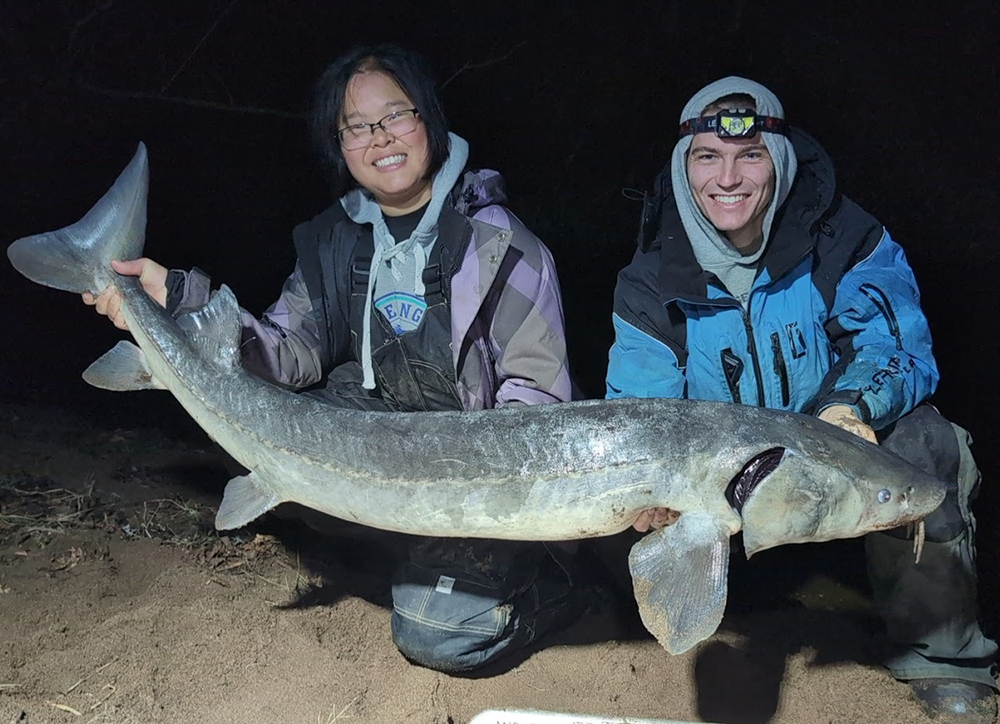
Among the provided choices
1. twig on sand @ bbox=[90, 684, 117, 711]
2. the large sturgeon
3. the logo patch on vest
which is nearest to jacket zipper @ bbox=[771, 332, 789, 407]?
the large sturgeon

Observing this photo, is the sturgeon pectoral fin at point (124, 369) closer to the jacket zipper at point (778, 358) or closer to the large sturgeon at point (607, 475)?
the large sturgeon at point (607, 475)

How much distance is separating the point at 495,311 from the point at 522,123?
8.60 ft

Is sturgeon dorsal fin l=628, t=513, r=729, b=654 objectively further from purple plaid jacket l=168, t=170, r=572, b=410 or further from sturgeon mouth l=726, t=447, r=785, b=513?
purple plaid jacket l=168, t=170, r=572, b=410

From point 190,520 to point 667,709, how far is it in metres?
2.47

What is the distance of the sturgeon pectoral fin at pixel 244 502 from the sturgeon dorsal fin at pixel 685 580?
133 cm

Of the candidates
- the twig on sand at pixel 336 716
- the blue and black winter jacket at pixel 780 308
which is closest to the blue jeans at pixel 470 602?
the twig on sand at pixel 336 716

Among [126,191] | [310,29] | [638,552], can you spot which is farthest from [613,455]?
[310,29]

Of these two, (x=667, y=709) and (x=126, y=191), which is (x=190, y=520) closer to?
(x=126, y=191)

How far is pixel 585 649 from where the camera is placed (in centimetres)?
362

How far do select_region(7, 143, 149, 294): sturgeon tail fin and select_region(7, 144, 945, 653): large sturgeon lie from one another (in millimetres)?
759

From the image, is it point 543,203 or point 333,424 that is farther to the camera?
point 543,203

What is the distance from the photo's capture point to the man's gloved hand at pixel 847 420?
2697 mm

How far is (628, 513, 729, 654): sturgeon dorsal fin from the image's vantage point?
2.49 metres

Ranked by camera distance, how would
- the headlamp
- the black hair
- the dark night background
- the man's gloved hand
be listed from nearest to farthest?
the man's gloved hand
the headlamp
the black hair
the dark night background
